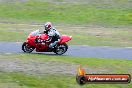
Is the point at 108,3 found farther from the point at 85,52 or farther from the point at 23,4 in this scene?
the point at 85,52

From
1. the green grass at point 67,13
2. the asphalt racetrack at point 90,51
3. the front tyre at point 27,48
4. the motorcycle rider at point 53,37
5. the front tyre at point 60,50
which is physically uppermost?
the motorcycle rider at point 53,37

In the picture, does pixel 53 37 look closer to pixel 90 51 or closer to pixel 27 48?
pixel 27 48

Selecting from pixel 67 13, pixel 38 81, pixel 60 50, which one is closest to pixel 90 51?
pixel 60 50

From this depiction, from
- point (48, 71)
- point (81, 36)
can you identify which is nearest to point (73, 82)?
point (48, 71)

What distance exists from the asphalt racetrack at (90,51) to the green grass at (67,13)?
1438 centimetres

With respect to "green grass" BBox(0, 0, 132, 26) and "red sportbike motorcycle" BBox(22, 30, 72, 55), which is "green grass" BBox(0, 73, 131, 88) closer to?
"red sportbike motorcycle" BBox(22, 30, 72, 55)

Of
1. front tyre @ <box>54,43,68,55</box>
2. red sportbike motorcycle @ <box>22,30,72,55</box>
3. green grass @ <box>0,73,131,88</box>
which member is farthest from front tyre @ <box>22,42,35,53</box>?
green grass @ <box>0,73,131,88</box>

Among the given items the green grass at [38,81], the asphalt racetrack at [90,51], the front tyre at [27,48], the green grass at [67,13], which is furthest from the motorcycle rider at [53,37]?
the green grass at [67,13]

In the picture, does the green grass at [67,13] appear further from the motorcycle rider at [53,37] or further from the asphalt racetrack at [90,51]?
the motorcycle rider at [53,37]

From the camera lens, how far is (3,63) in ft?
57.8

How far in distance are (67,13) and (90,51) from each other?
19.8 metres

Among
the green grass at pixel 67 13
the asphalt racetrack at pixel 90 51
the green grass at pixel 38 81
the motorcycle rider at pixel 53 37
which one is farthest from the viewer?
the green grass at pixel 67 13

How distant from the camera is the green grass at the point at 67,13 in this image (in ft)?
137

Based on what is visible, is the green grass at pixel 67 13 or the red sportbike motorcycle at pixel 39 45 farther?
the green grass at pixel 67 13
